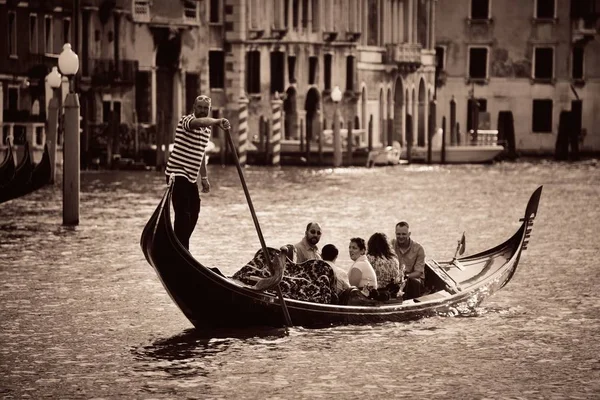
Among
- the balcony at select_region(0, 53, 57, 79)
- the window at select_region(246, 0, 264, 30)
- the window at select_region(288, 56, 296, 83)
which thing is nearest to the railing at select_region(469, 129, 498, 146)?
the window at select_region(288, 56, 296, 83)

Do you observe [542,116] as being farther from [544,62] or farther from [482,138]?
[482,138]

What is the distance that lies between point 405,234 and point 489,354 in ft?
6.23

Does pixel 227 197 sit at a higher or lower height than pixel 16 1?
lower

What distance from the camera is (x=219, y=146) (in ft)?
137

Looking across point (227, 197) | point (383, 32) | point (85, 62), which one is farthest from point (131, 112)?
point (227, 197)

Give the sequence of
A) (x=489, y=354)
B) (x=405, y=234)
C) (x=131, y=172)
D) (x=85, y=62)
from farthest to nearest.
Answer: (x=85, y=62) → (x=131, y=172) → (x=405, y=234) → (x=489, y=354)

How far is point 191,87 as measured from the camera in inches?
1715

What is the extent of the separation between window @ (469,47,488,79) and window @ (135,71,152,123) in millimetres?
15803

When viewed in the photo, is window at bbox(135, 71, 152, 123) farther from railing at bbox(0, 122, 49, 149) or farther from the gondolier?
the gondolier

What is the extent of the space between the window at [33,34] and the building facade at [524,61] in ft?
63.6

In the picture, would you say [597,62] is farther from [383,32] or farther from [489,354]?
[489,354]

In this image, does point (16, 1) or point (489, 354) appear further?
point (16, 1)

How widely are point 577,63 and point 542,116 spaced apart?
1916 mm

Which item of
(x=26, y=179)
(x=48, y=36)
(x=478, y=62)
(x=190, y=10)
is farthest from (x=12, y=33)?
(x=478, y=62)
